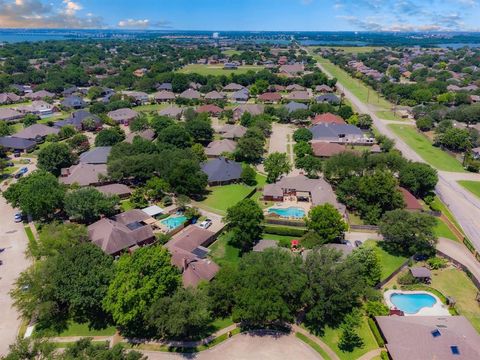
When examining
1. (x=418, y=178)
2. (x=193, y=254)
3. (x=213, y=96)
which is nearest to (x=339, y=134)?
(x=418, y=178)

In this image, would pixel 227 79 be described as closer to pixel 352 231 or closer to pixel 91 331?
pixel 352 231

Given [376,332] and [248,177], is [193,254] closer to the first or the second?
[376,332]

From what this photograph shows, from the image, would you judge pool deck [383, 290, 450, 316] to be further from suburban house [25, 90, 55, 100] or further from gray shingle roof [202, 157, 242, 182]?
suburban house [25, 90, 55, 100]

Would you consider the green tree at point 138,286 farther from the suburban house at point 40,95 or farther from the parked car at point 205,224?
the suburban house at point 40,95

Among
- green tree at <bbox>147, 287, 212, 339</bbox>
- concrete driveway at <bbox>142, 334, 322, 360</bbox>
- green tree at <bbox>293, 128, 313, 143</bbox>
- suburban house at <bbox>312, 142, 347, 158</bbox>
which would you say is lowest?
concrete driveway at <bbox>142, 334, 322, 360</bbox>

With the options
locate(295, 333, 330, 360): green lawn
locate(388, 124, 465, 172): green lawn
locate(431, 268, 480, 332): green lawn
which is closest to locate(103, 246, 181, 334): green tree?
locate(295, 333, 330, 360): green lawn

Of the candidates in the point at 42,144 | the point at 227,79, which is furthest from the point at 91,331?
the point at 227,79

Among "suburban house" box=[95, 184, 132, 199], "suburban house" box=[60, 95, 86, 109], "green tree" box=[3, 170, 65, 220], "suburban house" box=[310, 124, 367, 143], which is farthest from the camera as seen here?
"suburban house" box=[60, 95, 86, 109]
